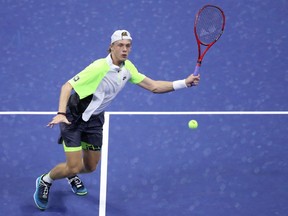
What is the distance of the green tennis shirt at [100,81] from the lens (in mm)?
5820

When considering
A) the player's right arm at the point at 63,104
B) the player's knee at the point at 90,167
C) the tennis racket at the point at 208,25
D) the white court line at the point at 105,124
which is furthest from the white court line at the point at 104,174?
the tennis racket at the point at 208,25

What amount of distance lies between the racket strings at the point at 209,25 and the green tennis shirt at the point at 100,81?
1.11 metres

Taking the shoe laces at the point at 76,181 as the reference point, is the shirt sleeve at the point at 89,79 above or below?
above

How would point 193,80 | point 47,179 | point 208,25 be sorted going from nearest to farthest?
point 193,80, point 47,179, point 208,25

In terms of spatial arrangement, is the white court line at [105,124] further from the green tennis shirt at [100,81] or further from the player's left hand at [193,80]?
the player's left hand at [193,80]

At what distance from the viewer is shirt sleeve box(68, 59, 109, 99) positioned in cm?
581

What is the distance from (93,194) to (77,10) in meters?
4.55

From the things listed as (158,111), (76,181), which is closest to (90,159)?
(76,181)

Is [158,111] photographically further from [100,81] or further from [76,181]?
[100,81]

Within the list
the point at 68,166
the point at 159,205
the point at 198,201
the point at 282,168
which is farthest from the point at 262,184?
the point at 68,166

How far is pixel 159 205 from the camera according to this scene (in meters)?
6.73

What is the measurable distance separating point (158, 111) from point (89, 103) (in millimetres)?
2385

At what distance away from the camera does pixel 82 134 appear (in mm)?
6359

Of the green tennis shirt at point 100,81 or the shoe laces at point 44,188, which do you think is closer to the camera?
the green tennis shirt at point 100,81
